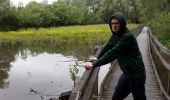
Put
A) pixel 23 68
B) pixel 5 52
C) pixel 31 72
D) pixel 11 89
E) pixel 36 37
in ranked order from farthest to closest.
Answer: pixel 36 37 < pixel 5 52 < pixel 23 68 < pixel 31 72 < pixel 11 89

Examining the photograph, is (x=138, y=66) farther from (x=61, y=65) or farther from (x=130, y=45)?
(x=61, y=65)

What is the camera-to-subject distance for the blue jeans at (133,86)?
4.87 m

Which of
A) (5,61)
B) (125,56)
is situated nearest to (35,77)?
(5,61)

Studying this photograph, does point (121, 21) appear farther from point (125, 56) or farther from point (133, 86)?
point (133, 86)

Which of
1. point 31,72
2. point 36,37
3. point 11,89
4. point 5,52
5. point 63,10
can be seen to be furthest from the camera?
point 63,10

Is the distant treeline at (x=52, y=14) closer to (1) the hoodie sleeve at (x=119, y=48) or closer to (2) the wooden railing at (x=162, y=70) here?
(2) the wooden railing at (x=162, y=70)

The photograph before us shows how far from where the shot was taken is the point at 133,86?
4.93m

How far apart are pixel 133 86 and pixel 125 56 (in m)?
0.46

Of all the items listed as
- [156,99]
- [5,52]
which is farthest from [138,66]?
[5,52]

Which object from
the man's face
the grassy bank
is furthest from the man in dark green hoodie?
the grassy bank

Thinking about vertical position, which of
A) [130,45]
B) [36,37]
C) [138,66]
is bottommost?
[36,37]

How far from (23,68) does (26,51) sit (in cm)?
951

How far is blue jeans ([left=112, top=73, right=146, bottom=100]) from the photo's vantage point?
4867 millimetres

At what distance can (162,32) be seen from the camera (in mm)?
22250
